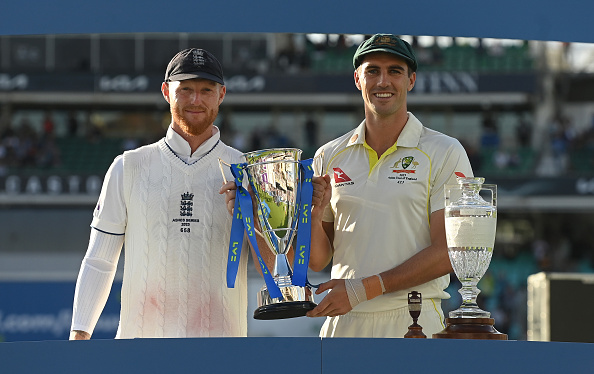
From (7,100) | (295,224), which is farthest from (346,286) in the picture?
(7,100)

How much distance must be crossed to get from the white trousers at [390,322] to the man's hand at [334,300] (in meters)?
0.29

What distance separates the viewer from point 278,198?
297 cm

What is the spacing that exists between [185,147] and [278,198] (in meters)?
0.46

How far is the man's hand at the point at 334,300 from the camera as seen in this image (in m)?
2.96

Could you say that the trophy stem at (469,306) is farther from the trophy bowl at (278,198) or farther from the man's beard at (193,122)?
the man's beard at (193,122)

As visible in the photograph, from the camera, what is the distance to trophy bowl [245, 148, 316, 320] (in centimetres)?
295

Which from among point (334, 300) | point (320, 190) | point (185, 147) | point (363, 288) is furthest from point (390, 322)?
point (185, 147)

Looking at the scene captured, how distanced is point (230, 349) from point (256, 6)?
1022 millimetres

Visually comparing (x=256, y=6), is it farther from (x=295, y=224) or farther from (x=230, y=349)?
(x=230, y=349)

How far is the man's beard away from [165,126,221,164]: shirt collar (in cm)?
4

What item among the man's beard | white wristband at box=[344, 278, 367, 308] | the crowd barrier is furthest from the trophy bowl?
the crowd barrier

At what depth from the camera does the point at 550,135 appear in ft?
69.3

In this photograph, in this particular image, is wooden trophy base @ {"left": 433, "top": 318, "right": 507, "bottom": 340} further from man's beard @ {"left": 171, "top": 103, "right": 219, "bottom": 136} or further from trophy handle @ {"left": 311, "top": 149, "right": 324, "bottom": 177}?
man's beard @ {"left": 171, "top": 103, "right": 219, "bottom": 136}

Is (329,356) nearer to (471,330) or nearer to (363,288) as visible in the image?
(471,330)
